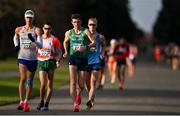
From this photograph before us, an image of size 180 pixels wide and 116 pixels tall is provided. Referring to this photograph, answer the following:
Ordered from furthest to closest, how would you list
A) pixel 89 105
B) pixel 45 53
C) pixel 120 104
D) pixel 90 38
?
pixel 120 104 → pixel 90 38 → pixel 45 53 → pixel 89 105

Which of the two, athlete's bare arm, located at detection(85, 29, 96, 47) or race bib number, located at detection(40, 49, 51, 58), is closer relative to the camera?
race bib number, located at detection(40, 49, 51, 58)

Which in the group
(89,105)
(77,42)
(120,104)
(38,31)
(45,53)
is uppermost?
(38,31)

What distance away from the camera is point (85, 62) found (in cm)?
1812

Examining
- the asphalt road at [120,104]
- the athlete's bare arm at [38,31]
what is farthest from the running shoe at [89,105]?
the athlete's bare arm at [38,31]

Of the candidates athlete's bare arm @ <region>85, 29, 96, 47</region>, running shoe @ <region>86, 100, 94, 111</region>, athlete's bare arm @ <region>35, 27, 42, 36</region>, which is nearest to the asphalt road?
running shoe @ <region>86, 100, 94, 111</region>

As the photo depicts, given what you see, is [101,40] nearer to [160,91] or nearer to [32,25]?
[32,25]

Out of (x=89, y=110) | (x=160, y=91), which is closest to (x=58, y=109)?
(x=89, y=110)

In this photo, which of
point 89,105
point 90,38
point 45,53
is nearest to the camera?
point 89,105

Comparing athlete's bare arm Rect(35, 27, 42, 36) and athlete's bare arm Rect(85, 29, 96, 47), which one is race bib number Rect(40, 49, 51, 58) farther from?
athlete's bare arm Rect(85, 29, 96, 47)

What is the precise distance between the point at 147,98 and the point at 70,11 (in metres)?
64.4

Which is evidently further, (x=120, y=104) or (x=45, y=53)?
(x=120, y=104)

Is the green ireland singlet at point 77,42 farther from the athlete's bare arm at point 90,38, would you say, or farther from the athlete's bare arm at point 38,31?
the athlete's bare arm at point 38,31

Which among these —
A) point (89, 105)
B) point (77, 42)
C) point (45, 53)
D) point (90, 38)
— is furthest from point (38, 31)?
point (89, 105)

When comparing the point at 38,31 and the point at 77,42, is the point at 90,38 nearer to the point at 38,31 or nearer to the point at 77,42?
the point at 77,42
